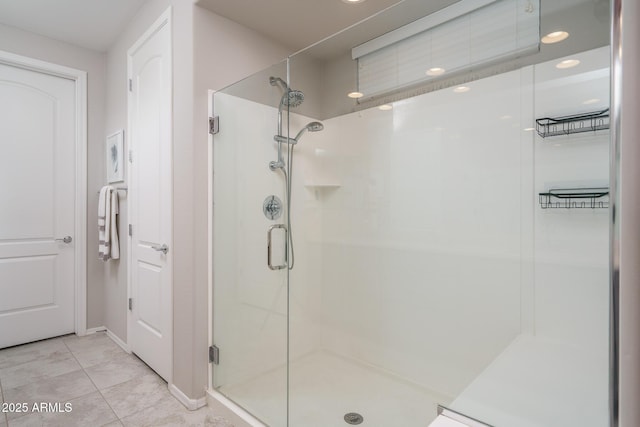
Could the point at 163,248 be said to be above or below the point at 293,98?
below

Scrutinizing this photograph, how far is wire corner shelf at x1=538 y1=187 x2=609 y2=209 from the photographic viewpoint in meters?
1.39

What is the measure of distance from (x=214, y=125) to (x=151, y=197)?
804 millimetres

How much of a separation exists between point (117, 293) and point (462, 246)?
2.93 meters

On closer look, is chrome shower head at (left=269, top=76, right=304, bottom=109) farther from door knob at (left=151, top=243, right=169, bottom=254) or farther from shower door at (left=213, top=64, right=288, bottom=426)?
door knob at (left=151, top=243, right=169, bottom=254)

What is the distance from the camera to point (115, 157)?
299 centimetres

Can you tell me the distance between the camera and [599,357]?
1.40 metres

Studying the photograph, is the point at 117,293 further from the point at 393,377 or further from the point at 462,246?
the point at 462,246

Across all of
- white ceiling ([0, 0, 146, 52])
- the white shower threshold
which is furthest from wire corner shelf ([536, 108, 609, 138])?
A: white ceiling ([0, 0, 146, 52])

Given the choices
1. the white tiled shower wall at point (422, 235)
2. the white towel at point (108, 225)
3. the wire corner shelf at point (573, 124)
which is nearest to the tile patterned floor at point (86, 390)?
the white tiled shower wall at point (422, 235)

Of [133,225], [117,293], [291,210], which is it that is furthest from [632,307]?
[117,293]

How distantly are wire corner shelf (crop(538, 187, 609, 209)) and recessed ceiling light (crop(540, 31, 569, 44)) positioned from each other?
Result: 68 centimetres

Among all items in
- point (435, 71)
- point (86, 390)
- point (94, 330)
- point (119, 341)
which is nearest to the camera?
point (435, 71)

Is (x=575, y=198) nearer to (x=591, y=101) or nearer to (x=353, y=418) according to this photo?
(x=591, y=101)

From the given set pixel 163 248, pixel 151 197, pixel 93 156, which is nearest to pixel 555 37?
pixel 163 248
